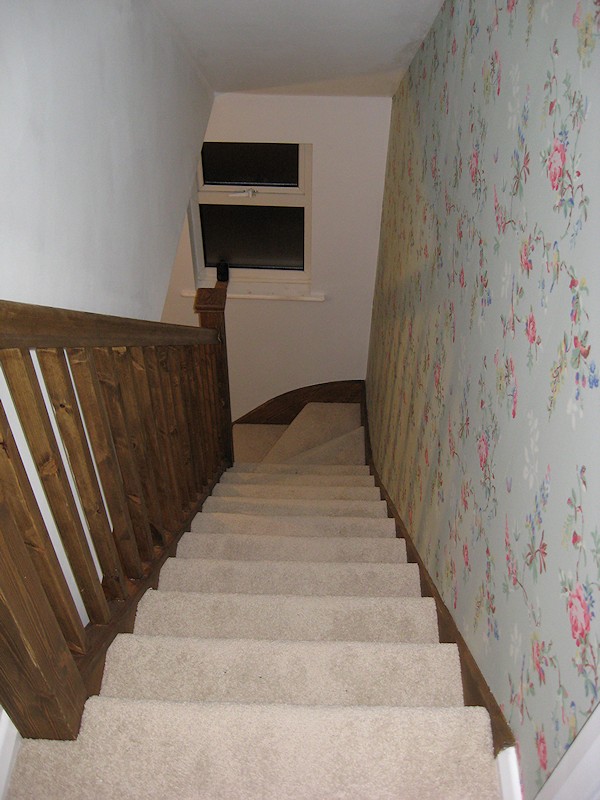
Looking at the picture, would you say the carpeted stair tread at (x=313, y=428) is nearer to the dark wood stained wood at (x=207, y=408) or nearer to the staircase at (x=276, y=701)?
the dark wood stained wood at (x=207, y=408)

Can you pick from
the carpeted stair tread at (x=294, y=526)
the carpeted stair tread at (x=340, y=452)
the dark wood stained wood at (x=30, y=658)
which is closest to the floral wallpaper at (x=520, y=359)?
the carpeted stair tread at (x=294, y=526)

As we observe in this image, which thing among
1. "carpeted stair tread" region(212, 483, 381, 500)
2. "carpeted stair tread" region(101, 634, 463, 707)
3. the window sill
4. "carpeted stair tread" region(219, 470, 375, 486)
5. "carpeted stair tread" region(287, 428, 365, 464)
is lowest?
"carpeted stair tread" region(287, 428, 365, 464)

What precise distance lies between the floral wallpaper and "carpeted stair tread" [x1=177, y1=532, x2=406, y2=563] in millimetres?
167

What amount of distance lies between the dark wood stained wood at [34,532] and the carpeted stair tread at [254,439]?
3897 mm

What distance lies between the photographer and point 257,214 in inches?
166

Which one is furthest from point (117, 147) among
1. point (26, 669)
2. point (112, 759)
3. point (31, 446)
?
point (112, 759)

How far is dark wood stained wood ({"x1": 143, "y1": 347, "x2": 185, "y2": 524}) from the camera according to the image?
1734mm

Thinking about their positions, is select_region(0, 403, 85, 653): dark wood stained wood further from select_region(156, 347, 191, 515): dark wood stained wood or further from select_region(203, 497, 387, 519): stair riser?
select_region(203, 497, 387, 519): stair riser

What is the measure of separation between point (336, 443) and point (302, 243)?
1.55m

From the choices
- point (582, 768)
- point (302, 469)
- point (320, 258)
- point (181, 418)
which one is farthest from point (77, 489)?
point (320, 258)

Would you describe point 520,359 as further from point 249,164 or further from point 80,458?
point 249,164

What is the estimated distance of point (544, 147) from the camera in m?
0.91

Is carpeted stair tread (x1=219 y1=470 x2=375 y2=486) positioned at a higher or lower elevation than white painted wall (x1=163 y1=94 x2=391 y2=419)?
lower

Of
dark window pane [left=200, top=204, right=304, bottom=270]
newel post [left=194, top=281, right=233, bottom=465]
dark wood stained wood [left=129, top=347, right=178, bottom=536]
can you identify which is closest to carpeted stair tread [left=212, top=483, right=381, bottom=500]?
newel post [left=194, top=281, right=233, bottom=465]
